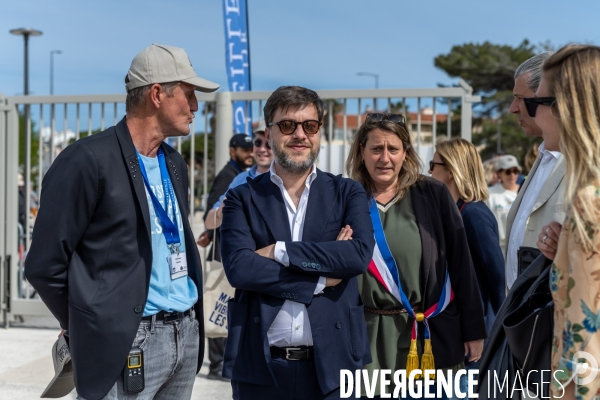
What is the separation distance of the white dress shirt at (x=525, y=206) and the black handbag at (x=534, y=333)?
2.34ft

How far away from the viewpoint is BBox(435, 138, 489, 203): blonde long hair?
4082 mm

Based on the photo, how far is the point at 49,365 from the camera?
19.4ft

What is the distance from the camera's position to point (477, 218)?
3.90m

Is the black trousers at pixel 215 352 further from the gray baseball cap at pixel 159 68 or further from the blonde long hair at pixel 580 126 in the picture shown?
the blonde long hair at pixel 580 126

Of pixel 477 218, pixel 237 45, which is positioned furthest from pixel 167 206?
pixel 237 45

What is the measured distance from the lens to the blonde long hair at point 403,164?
3406 mm

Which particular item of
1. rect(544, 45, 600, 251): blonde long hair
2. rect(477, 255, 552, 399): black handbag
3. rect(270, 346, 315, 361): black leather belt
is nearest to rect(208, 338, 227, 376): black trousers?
rect(270, 346, 315, 361): black leather belt

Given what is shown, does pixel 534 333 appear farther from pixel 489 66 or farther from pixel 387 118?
pixel 489 66

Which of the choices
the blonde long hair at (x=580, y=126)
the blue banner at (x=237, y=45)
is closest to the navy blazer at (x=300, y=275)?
the blonde long hair at (x=580, y=126)

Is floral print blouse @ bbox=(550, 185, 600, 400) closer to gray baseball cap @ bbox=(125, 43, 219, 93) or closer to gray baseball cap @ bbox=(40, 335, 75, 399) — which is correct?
gray baseball cap @ bbox=(125, 43, 219, 93)

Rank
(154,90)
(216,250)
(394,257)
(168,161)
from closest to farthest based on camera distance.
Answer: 1. (154,90)
2. (168,161)
3. (394,257)
4. (216,250)

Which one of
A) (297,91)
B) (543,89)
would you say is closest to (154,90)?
(297,91)

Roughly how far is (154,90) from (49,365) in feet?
13.2

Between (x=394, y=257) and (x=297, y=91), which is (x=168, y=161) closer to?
(x=297, y=91)
